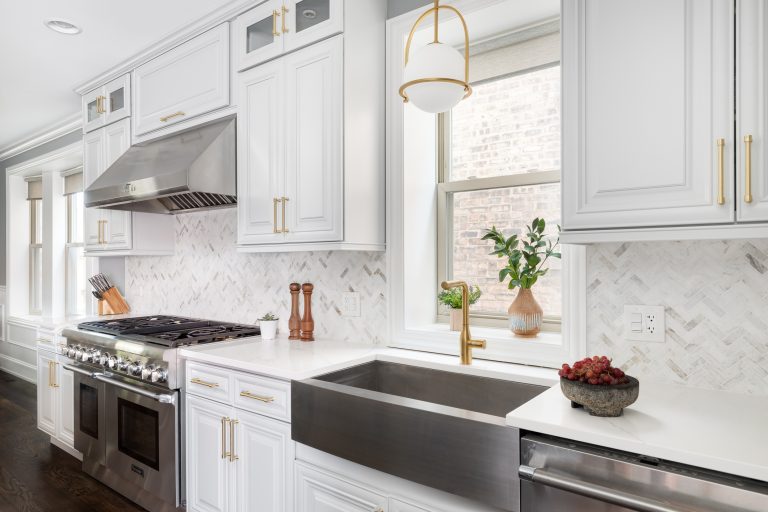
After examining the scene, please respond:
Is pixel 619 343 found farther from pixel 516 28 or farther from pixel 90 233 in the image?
pixel 90 233

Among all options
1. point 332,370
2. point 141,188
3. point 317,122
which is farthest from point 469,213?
point 141,188

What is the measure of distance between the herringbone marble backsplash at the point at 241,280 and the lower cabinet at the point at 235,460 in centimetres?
68

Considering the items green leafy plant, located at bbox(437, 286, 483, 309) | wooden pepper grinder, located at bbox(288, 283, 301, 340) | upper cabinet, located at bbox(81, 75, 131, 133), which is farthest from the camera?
upper cabinet, located at bbox(81, 75, 131, 133)

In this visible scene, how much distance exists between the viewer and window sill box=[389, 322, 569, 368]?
6.32ft

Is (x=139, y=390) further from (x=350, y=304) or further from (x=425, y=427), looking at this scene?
(x=425, y=427)

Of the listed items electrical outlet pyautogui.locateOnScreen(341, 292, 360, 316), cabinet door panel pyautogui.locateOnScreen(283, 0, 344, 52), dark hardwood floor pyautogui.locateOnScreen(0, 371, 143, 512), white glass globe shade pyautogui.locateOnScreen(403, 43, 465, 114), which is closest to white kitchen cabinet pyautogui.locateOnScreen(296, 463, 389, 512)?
electrical outlet pyautogui.locateOnScreen(341, 292, 360, 316)

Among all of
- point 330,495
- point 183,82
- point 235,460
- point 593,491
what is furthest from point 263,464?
point 183,82

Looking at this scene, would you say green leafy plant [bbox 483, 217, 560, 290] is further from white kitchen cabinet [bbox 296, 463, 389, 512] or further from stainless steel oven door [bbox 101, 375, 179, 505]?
stainless steel oven door [bbox 101, 375, 179, 505]

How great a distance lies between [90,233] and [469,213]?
2.79m

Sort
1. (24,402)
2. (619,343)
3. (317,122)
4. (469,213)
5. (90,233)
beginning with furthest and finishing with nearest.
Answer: (24,402)
(90,233)
(469,213)
(317,122)
(619,343)

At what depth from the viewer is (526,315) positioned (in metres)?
2.08

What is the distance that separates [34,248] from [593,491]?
6.52 m

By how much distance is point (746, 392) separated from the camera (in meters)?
1.54

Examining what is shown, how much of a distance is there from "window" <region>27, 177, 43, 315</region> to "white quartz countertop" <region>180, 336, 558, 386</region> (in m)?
4.56
